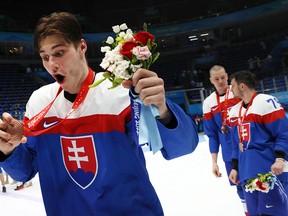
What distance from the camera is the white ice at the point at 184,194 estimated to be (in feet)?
14.7

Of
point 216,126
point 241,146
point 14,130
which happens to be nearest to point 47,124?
point 14,130

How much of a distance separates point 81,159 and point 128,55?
0.53 m

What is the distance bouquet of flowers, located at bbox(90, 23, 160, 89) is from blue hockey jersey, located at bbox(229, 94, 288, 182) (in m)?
1.94

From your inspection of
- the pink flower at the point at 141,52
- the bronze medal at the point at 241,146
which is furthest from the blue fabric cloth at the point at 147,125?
the bronze medal at the point at 241,146

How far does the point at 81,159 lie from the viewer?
135cm

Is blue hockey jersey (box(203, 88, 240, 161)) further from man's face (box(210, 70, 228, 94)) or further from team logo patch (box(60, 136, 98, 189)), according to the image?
team logo patch (box(60, 136, 98, 189))

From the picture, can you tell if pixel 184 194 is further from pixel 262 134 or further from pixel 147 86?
pixel 147 86

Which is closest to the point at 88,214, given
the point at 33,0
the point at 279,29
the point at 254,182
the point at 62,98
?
the point at 62,98

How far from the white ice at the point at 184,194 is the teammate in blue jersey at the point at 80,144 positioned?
322 cm

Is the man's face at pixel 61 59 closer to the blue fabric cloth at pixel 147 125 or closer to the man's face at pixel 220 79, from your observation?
the blue fabric cloth at pixel 147 125

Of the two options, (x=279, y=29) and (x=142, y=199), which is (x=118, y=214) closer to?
(x=142, y=199)

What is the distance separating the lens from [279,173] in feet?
8.46

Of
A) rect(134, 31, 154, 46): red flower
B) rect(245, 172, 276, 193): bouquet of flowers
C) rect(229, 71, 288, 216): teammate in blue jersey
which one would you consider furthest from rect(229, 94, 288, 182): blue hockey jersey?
rect(134, 31, 154, 46): red flower

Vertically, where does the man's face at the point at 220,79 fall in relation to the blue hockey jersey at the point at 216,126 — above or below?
above
